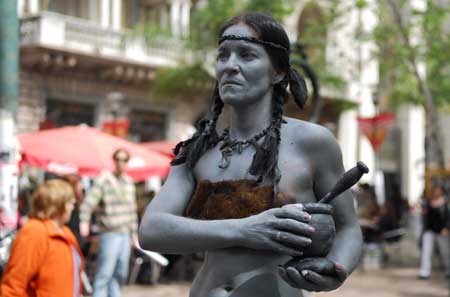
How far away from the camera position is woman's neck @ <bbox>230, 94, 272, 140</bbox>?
2.46 meters

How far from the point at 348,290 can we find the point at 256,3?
25.9 feet

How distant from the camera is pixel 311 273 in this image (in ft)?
6.97

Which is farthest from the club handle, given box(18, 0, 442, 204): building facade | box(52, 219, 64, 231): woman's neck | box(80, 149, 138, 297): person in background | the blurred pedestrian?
box(18, 0, 442, 204): building facade

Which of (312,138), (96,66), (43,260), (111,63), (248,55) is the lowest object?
(43,260)

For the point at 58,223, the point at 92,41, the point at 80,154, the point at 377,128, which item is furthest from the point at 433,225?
the point at 92,41

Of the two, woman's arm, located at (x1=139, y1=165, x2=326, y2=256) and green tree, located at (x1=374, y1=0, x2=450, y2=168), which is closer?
woman's arm, located at (x1=139, y1=165, x2=326, y2=256)

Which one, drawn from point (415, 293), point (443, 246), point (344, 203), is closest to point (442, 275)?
point (443, 246)

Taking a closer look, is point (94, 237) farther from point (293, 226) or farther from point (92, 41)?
point (92, 41)

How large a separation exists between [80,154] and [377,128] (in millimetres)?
8200

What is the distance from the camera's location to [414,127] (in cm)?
4100

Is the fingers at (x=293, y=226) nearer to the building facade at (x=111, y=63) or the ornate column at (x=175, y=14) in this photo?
the building facade at (x=111, y=63)

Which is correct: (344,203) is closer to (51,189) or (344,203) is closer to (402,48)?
(51,189)

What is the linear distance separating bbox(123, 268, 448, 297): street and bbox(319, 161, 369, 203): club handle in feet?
28.6

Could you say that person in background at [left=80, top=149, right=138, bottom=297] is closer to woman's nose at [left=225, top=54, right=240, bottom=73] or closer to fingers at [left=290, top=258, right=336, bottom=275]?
woman's nose at [left=225, top=54, right=240, bottom=73]
